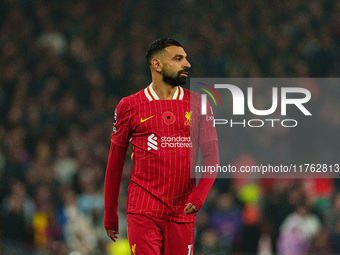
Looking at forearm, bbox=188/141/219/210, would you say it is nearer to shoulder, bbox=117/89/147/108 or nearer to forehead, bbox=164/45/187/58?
shoulder, bbox=117/89/147/108

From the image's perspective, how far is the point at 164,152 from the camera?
4004 mm

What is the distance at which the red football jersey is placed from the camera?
4.00 m

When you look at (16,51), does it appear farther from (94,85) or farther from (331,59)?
(331,59)

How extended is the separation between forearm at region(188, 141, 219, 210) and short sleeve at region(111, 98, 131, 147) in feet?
1.66

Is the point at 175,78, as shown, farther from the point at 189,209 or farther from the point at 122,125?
the point at 189,209

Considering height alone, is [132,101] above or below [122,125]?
above

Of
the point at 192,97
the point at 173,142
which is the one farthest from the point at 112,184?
the point at 192,97

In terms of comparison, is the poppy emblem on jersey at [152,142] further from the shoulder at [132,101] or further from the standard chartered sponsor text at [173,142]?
the shoulder at [132,101]

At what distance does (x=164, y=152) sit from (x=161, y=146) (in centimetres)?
4

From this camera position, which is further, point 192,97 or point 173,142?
point 192,97

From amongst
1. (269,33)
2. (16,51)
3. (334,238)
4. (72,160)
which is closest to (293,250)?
(334,238)

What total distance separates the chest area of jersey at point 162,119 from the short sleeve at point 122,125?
0.05 meters

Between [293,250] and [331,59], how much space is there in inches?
169

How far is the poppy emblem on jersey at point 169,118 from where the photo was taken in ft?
13.3
